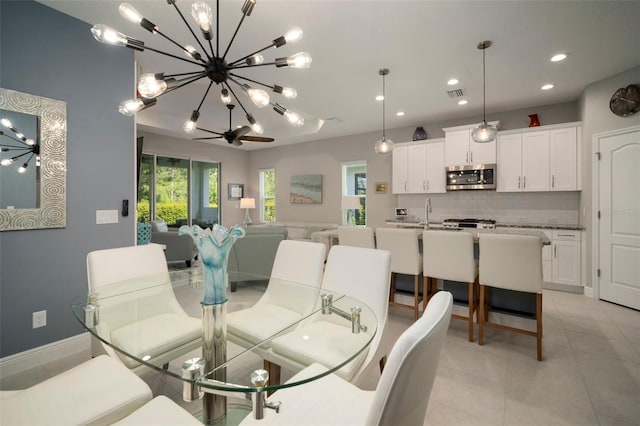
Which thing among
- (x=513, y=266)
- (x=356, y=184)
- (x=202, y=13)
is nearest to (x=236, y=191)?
(x=356, y=184)

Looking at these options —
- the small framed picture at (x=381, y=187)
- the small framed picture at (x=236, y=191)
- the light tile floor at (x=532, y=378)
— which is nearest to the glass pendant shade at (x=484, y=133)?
the light tile floor at (x=532, y=378)

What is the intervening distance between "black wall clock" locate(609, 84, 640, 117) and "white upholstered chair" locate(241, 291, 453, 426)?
4219 mm

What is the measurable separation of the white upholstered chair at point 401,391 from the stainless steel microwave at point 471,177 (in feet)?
14.6

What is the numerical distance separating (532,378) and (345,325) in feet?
5.12

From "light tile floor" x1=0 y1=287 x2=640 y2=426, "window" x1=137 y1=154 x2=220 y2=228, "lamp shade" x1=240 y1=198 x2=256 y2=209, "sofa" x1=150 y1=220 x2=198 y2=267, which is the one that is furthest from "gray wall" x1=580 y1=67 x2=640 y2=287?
"window" x1=137 y1=154 x2=220 y2=228

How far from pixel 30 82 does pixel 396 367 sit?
322cm

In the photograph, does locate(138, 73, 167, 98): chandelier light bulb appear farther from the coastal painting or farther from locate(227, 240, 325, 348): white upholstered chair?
the coastal painting

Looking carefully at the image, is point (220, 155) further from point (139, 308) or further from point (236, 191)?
point (139, 308)

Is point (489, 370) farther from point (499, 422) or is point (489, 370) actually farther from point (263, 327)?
point (263, 327)

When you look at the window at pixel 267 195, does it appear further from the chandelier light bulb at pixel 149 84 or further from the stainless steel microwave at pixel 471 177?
the chandelier light bulb at pixel 149 84

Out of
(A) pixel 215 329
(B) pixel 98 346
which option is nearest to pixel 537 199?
(A) pixel 215 329

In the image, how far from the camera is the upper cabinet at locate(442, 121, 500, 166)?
186 inches

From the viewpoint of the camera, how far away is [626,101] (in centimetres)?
338

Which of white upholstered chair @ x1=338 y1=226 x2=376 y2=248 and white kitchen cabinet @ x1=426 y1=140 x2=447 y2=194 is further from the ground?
white kitchen cabinet @ x1=426 y1=140 x2=447 y2=194
